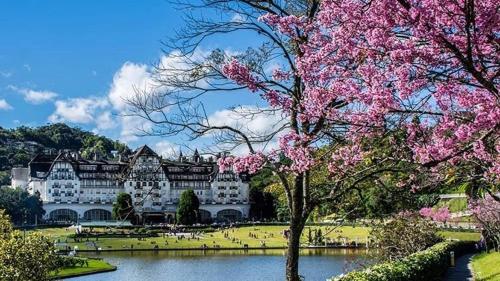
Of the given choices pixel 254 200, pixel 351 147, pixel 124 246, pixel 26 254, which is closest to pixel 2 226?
pixel 26 254

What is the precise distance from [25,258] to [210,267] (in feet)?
88.2

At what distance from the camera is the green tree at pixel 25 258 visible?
77.9 ft

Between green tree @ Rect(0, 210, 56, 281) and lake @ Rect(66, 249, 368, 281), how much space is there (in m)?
15.5

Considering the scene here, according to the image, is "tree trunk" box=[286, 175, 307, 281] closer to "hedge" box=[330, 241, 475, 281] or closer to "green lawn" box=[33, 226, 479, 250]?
"hedge" box=[330, 241, 475, 281]

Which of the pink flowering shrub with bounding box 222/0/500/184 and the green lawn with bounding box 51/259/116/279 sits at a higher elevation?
the pink flowering shrub with bounding box 222/0/500/184

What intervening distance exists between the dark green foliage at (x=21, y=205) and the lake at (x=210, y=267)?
53715 mm

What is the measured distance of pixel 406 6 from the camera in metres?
5.87

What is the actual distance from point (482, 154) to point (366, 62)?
1825 mm

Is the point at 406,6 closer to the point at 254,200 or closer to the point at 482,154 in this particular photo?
the point at 482,154

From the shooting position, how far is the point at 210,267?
50.1m

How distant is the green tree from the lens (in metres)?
23.7

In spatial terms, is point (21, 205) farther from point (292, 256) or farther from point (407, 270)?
point (292, 256)

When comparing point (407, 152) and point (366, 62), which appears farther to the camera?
point (407, 152)

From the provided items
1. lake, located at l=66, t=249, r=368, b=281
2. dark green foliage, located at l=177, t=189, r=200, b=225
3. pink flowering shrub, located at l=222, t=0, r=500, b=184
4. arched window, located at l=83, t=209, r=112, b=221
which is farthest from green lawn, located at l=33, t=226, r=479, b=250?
pink flowering shrub, located at l=222, t=0, r=500, b=184
